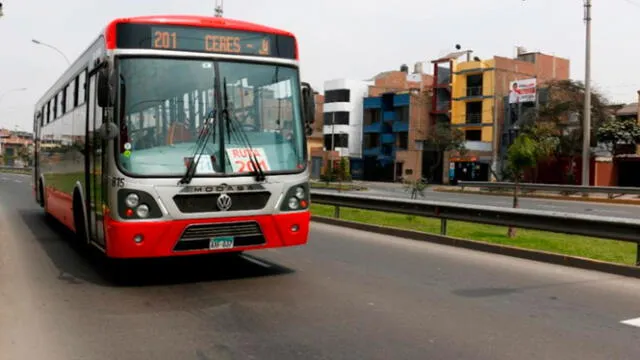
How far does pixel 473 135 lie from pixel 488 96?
4.61m

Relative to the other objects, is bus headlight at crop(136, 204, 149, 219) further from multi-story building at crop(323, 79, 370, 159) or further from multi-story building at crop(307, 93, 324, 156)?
multi-story building at crop(307, 93, 324, 156)

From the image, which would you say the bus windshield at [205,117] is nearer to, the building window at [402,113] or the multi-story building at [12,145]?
the building window at [402,113]

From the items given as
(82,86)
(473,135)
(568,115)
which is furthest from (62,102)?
(473,135)

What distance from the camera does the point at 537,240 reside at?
12.1 meters

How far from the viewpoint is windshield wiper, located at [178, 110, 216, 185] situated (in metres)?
6.94

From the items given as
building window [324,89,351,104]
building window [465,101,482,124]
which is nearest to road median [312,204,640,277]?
building window [465,101,482,124]

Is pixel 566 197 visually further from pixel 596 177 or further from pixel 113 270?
pixel 113 270

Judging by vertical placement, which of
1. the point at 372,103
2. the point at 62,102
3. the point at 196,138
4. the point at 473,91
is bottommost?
the point at 196,138

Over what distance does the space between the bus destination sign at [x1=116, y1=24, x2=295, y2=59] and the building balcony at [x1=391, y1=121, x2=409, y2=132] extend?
5938cm

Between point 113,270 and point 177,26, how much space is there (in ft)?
11.2

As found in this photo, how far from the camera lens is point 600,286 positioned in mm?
7781

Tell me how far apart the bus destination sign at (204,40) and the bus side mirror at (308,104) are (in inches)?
18.2

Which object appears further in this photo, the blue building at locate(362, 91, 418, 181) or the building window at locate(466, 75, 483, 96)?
the blue building at locate(362, 91, 418, 181)

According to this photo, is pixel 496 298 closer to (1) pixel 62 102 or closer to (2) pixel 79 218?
(2) pixel 79 218
